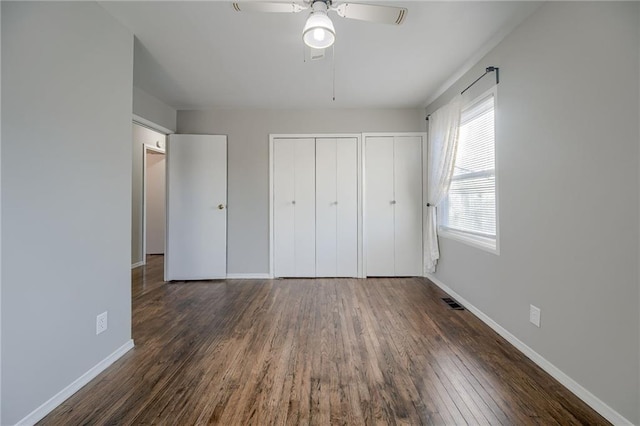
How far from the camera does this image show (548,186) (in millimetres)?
1771

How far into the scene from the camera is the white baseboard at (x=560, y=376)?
1.36 m

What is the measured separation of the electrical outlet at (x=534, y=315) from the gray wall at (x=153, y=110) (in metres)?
4.18

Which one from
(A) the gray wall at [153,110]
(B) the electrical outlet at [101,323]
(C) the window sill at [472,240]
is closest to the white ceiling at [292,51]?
(A) the gray wall at [153,110]

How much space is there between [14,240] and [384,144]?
12.1 ft

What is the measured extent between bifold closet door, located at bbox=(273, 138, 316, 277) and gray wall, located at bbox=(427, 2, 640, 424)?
2322mm

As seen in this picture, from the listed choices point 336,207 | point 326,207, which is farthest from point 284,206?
point 336,207

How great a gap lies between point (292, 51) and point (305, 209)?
2.05m

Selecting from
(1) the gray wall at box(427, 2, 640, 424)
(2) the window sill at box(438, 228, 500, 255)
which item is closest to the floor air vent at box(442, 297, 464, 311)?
(1) the gray wall at box(427, 2, 640, 424)

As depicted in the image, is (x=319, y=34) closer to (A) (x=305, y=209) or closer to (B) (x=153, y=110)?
(A) (x=305, y=209)

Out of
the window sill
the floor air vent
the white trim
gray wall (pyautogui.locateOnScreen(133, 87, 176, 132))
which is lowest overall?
the floor air vent

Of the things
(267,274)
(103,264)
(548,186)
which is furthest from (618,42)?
(267,274)

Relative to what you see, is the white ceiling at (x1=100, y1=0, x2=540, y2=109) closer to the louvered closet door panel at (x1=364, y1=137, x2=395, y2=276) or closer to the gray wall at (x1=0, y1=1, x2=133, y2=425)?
the gray wall at (x1=0, y1=1, x2=133, y2=425)

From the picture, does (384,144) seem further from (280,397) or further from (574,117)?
(280,397)

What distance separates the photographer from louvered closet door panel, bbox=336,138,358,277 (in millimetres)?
3906
